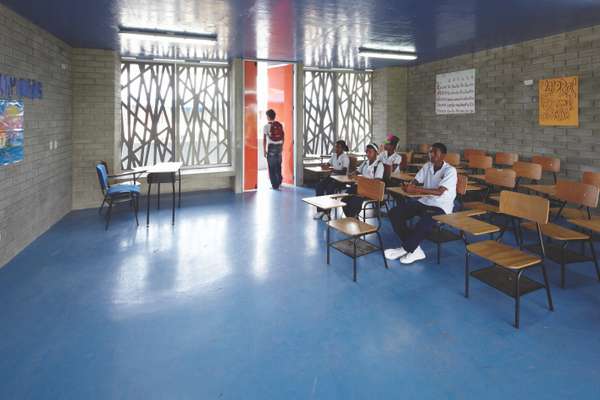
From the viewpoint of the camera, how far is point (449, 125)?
8.88 meters

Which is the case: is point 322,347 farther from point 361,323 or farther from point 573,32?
point 573,32

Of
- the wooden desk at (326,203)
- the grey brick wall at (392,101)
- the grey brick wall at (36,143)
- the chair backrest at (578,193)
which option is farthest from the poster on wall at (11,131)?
the grey brick wall at (392,101)

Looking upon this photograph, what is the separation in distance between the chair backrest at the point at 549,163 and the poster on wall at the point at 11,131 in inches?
298

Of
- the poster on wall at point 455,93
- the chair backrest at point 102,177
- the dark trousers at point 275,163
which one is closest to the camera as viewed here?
the chair backrest at point 102,177

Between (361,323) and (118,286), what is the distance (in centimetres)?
239

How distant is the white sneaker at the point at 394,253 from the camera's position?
15.0 feet

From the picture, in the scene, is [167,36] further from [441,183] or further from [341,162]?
[441,183]

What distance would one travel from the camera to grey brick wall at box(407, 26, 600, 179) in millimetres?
6090

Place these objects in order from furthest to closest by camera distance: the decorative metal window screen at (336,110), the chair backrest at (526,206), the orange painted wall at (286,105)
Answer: the decorative metal window screen at (336,110) → the orange painted wall at (286,105) → the chair backrest at (526,206)

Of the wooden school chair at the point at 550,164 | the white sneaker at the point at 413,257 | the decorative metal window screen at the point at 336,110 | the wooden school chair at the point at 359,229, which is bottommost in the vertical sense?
the white sneaker at the point at 413,257

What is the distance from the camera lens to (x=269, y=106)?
11.0 m

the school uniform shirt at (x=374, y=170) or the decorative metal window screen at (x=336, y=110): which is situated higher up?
the decorative metal window screen at (x=336, y=110)

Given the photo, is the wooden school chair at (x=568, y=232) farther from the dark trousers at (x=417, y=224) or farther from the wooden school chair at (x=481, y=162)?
the wooden school chair at (x=481, y=162)

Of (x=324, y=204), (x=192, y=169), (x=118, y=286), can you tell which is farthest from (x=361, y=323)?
(x=192, y=169)
